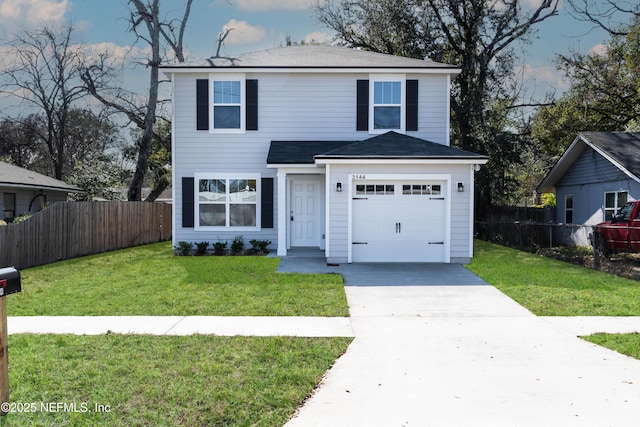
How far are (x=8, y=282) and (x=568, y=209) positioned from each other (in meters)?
20.5

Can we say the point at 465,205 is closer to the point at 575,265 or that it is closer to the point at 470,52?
the point at 575,265

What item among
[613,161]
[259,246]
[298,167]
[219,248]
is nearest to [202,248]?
[219,248]

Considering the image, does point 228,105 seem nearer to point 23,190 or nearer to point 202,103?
point 202,103

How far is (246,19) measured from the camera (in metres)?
25.0

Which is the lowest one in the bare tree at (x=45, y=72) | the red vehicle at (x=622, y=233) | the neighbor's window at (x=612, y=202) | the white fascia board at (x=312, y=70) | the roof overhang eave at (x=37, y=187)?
the red vehicle at (x=622, y=233)

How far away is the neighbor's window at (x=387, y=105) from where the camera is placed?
577 inches

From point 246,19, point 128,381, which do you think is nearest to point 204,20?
point 246,19

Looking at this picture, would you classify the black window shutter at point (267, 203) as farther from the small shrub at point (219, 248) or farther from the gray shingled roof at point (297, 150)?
the small shrub at point (219, 248)

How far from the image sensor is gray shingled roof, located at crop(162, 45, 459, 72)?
14.4 meters

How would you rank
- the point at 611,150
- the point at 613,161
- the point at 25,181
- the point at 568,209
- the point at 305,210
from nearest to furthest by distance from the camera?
the point at 305,210 → the point at 613,161 → the point at 611,150 → the point at 25,181 → the point at 568,209

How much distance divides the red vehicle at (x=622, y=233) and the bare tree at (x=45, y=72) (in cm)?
2913

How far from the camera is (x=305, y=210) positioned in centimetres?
1439

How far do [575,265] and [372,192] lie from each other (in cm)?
572

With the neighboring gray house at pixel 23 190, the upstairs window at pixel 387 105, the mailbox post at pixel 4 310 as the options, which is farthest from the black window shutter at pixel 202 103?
the mailbox post at pixel 4 310
